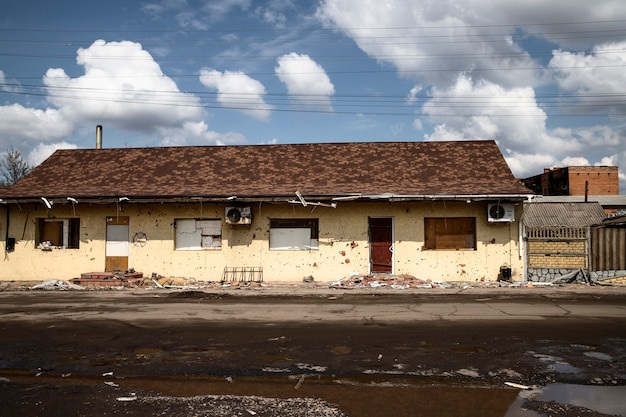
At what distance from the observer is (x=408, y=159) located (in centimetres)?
2031

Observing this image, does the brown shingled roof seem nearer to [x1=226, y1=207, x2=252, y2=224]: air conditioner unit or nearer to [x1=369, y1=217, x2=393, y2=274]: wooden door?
[x1=226, y1=207, x2=252, y2=224]: air conditioner unit

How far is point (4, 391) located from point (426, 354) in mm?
5521

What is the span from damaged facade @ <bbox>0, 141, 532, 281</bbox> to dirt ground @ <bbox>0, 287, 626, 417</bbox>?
5.27 metres

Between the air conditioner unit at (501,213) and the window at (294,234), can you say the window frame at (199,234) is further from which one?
the air conditioner unit at (501,213)

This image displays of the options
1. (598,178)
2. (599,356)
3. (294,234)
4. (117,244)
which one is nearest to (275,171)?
(294,234)

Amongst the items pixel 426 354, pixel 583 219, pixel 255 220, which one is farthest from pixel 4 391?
pixel 583 219

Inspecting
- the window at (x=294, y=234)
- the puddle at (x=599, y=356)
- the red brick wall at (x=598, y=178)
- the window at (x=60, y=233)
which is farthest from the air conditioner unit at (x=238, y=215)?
the red brick wall at (x=598, y=178)

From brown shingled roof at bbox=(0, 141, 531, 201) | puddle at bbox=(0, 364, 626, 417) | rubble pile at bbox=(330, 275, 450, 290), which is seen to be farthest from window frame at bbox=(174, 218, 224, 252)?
puddle at bbox=(0, 364, 626, 417)

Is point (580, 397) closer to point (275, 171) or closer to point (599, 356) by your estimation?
point (599, 356)

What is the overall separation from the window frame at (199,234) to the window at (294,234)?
207cm

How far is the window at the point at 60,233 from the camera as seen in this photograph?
18.8 m

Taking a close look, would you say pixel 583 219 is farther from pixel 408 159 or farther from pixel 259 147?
pixel 259 147

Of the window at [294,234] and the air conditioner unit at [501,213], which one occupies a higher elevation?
the air conditioner unit at [501,213]

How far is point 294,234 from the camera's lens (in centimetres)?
1795
